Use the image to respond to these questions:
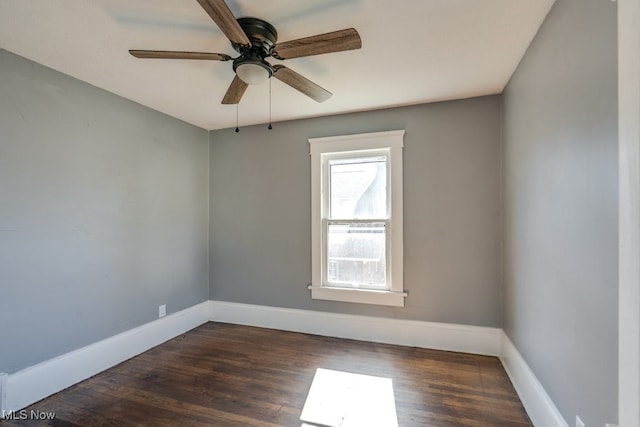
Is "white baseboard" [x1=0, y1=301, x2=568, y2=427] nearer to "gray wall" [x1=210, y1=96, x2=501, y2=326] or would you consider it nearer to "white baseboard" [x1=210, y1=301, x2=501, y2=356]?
"white baseboard" [x1=210, y1=301, x2=501, y2=356]

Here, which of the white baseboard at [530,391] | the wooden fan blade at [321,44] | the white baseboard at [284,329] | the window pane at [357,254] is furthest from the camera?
the window pane at [357,254]

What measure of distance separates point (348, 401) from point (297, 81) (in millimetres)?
2240

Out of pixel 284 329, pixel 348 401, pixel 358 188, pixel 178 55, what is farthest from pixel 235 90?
pixel 284 329

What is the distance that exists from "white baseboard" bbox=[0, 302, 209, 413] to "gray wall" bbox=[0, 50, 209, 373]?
0.22ft

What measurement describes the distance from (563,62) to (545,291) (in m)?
1.26

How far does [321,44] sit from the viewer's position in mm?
1534

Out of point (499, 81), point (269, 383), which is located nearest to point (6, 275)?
point (269, 383)

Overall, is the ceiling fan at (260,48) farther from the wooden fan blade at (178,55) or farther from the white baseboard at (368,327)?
the white baseboard at (368,327)

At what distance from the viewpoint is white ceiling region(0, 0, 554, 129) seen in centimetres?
160

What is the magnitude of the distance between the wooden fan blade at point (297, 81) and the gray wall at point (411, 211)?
1.12m

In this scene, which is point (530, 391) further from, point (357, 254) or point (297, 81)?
point (297, 81)

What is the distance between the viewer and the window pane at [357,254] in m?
3.11

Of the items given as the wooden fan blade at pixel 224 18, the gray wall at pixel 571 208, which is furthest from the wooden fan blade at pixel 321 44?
the gray wall at pixel 571 208

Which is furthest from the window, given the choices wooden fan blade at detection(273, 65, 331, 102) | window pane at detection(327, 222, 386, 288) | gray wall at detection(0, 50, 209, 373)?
gray wall at detection(0, 50, 209, 373)
